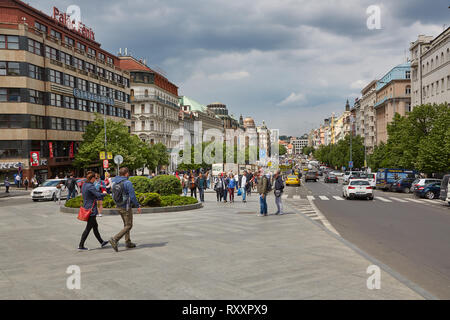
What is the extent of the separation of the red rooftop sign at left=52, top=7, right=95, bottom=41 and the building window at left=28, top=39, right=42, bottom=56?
7.74 metres

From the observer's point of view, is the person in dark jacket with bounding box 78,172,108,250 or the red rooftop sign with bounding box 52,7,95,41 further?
the red rooftop sign with bounding box 52,7,95,41

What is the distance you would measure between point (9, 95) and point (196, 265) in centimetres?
4659

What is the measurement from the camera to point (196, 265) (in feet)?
26.1

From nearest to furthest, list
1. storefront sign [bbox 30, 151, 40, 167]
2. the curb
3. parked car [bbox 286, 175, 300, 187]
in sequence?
the curb → storefront sign [bbox 30, 151, 40, 167] → parked car [bbox 286, 175, 300, 187]

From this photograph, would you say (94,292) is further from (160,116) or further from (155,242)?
(160,116)

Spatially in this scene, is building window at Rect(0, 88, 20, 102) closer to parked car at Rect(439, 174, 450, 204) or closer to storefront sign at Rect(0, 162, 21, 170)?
storefront sign at Rect(0, 162, 21, 170)

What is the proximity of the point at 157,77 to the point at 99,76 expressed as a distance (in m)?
26.6

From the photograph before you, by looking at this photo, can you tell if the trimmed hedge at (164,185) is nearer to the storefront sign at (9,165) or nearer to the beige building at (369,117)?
the storefront sign at (9,165)

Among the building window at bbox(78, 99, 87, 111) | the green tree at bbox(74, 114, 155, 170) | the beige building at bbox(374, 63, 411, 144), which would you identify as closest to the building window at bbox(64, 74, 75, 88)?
the building window at bbox(78, 99, 87, 111)

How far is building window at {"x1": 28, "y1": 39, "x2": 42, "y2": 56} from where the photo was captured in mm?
48125

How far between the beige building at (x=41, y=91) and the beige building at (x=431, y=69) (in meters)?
47.0

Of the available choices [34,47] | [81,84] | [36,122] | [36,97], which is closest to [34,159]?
[36,122]

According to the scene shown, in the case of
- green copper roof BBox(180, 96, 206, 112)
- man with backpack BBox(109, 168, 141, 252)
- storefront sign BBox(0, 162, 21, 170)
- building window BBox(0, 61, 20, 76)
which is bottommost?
man with backpack BBox(109, 168, 141, 252)
